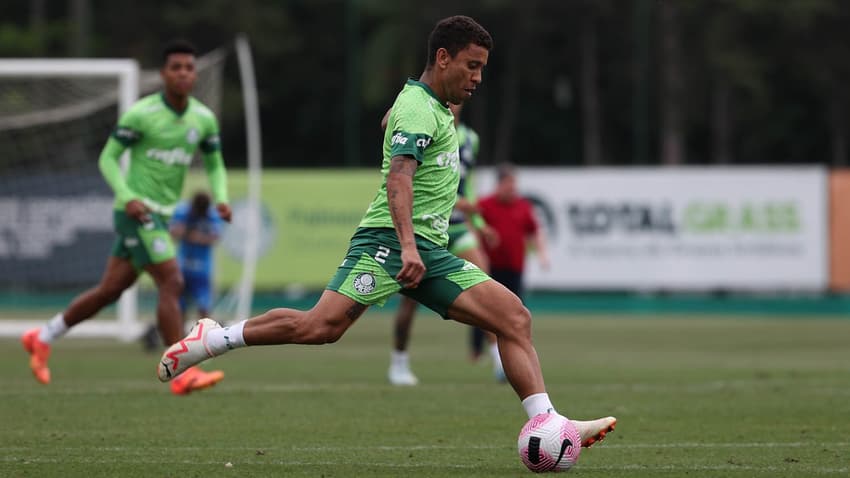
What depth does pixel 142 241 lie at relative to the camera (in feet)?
37.7

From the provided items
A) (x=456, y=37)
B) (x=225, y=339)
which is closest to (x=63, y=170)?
(x=225, y=339)

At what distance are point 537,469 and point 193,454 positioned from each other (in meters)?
2.00

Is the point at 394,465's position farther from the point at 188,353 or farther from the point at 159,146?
the point at 159,146

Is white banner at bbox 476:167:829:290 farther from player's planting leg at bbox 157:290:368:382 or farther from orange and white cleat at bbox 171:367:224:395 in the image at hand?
player's planting leg at bbox 157:290:368:382

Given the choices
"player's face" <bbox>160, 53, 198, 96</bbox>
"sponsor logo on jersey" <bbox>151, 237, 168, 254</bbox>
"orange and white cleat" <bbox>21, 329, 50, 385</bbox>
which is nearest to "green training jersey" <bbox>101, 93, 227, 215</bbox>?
"player's face" <bbox>160, 53, 198, 96</bbox>

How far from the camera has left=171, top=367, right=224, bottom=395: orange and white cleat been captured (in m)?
10.9

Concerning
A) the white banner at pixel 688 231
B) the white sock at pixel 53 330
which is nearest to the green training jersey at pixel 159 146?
the white sock at pixel 53 330

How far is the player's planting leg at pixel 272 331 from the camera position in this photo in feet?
25.2

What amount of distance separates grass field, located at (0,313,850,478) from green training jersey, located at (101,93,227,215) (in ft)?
5.34

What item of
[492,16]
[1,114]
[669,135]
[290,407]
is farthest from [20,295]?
[492,16]

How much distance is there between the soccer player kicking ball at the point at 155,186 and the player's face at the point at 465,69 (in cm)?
409

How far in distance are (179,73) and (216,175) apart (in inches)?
33.9

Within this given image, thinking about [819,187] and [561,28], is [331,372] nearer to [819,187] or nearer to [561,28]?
[819,187]

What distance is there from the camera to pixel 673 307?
30.3 meters
